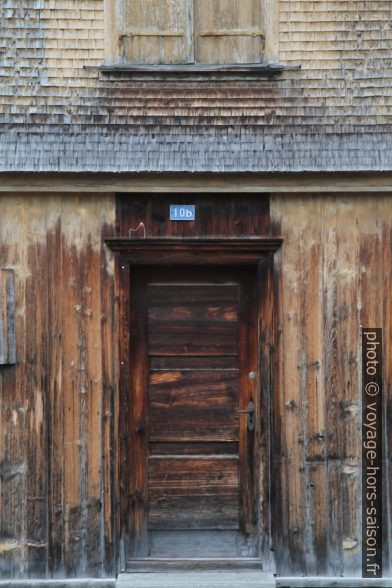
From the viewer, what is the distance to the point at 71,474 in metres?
Answer: 6.18

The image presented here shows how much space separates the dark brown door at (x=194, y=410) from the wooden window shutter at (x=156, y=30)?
1.56 m

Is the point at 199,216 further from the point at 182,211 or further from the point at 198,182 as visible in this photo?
the point at 198,182

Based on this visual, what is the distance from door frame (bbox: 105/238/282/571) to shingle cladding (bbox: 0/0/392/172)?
666 mm

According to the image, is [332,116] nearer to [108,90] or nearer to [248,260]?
[248,260]

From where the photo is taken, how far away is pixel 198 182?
6.18 metres

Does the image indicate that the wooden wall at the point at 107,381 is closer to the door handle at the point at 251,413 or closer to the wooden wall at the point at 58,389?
the wooden wall at the point at 58,389

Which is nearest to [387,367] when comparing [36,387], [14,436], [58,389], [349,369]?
[349,369]

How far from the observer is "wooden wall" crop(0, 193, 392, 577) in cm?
616

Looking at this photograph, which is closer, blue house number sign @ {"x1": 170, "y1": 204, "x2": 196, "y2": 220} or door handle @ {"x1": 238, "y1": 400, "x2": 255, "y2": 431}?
blue house number sign @ {"x1": 170, "y1": 204, "x2": 196, "y2": 220}

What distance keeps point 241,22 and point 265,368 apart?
2.54 metres

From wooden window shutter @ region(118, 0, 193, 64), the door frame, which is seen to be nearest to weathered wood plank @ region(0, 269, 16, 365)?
the door frame

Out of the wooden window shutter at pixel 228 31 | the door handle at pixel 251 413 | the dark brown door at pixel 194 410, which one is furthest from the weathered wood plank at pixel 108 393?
the wooden window shutter at pixel 228 31

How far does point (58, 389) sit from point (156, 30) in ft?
8.88

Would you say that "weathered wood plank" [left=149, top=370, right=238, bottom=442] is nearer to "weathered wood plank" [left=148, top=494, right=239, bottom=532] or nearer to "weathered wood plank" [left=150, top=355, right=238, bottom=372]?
"weathered wood plank" [left=150, top=355, right=238, bottom=372]
